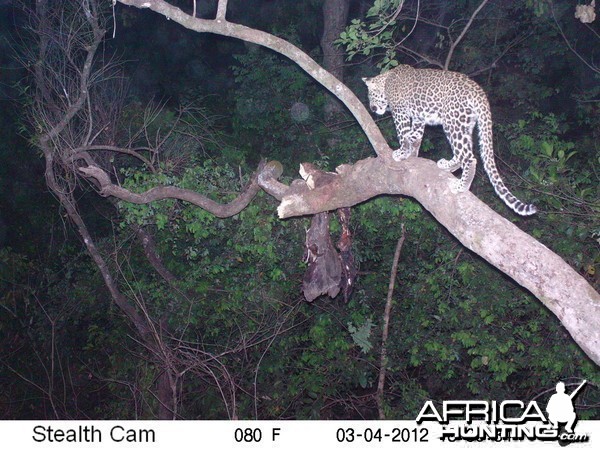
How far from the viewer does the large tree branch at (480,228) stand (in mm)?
3410

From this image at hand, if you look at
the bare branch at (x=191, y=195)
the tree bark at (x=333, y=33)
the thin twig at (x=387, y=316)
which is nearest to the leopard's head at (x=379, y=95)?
the bare branch at (x=191, y=195)

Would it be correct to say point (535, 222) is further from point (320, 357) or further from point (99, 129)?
point (99, 129)

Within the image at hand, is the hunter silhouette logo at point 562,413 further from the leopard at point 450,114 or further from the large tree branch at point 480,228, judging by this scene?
the leopard at point 450,114

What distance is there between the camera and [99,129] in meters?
8.93

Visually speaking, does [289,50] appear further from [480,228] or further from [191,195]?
[191,195]

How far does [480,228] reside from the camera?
12.8 feet

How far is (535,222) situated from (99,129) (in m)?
5.58

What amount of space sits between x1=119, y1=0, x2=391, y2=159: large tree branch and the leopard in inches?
10.1

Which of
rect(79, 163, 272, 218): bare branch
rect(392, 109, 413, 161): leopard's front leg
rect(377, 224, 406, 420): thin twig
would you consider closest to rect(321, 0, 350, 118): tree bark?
rect(377, 224, 406, 420): thin twig

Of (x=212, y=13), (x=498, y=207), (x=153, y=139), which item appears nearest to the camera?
(x=498, y=207)

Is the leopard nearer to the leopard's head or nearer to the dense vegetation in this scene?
the leopard's head

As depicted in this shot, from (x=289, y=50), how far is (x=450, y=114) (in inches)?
54.4

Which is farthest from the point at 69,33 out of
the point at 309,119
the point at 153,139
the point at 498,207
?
the point at 498,207

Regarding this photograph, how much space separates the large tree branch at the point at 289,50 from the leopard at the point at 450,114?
0.84ft
